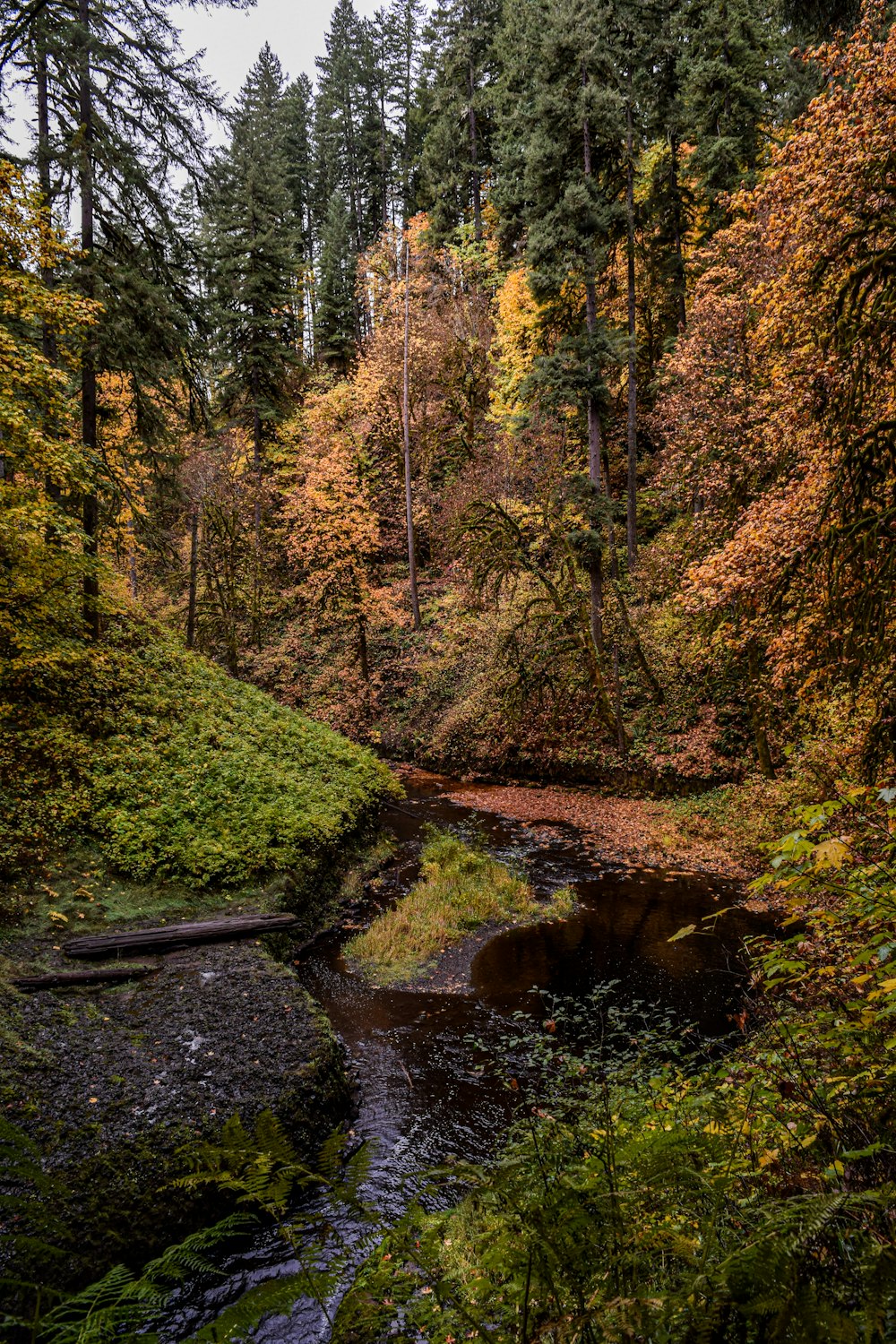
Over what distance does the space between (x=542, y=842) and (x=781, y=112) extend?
25038 millimetres

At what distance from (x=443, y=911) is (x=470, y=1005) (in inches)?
101

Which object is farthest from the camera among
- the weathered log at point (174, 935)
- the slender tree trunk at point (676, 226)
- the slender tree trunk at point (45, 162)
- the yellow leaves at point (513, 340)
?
the yellow leaves at point (513, 340)

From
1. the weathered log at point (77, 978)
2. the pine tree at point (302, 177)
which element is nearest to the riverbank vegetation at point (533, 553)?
the weathered log at point (77, 978)

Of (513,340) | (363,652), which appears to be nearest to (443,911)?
(363,652)

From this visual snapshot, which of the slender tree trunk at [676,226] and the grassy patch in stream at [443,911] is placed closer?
the grassy patch in stream at [443,911]

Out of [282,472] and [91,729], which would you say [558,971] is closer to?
[91,729]

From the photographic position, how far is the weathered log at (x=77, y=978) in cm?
690

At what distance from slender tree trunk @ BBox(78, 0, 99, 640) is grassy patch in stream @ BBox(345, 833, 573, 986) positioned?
706 cm

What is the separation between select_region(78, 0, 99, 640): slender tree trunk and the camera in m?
10.3

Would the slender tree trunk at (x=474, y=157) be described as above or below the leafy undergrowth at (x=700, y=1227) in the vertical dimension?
above

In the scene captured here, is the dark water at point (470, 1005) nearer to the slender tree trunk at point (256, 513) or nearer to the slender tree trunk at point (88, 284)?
the slender tree trunk at point (88, 284)

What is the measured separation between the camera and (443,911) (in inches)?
436

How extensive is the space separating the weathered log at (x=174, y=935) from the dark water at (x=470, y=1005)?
3.13 feet

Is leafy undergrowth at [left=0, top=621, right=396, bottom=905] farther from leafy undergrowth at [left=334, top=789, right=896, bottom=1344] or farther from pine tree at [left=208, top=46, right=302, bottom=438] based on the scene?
pine tree at [left=208, top=46, right=302, bottom=438]
